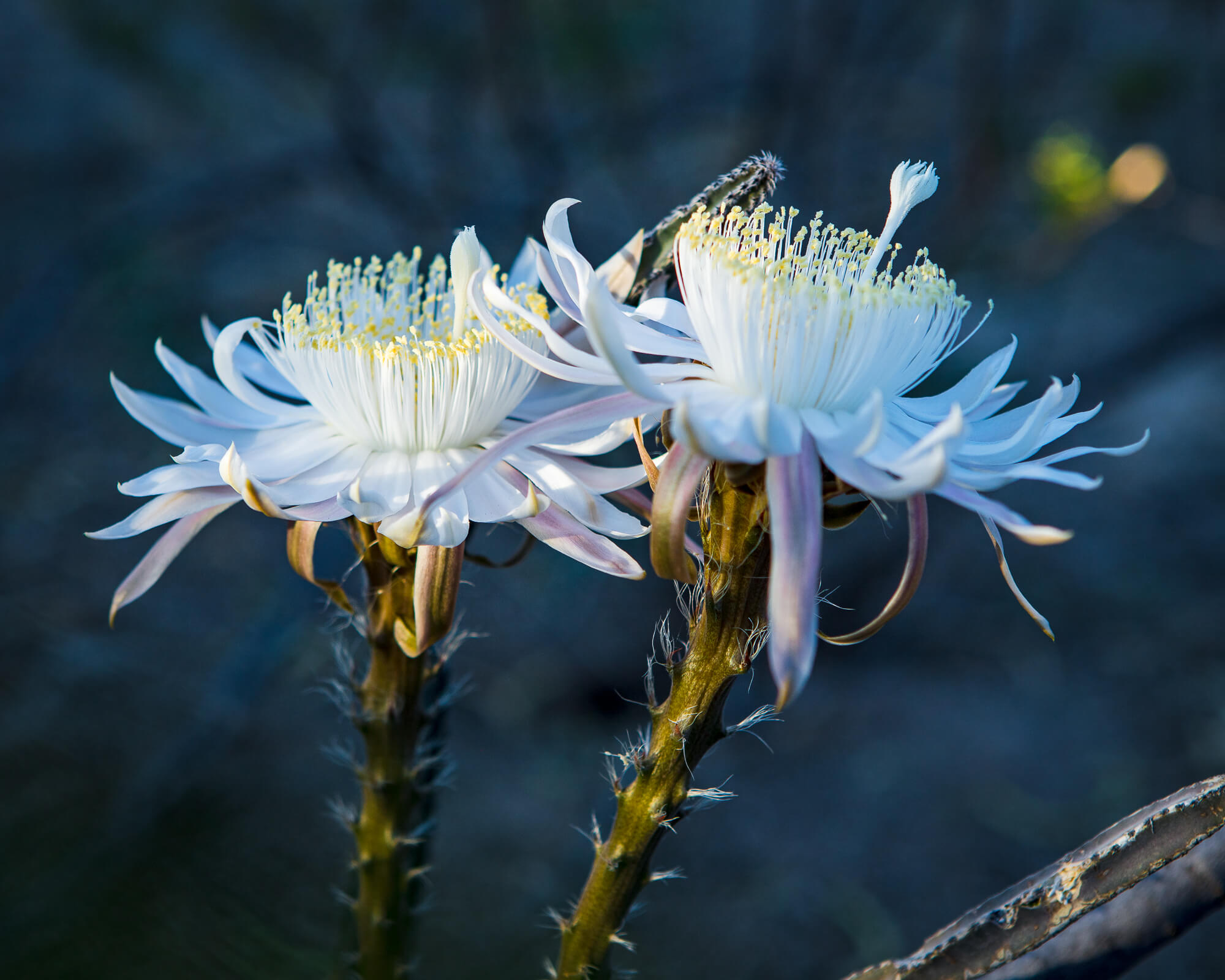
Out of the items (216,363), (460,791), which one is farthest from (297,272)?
(216,363)

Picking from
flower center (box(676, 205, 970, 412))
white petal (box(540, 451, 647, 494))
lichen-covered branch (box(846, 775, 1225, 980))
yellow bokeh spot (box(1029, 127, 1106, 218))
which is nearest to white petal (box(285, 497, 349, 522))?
white petal (box(540, 451, 647, 494))

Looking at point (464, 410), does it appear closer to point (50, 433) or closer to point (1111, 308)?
point (50, 433)

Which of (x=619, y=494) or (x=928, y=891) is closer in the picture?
(x=619, y=494)

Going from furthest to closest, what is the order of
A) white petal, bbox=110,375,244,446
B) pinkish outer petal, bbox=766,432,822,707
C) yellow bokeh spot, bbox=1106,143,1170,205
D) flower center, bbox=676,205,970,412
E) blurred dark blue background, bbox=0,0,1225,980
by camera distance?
yellow bokeh spot, bbox=1106,143,1170,205
blurred dark blue background, bbox=0,0,1225,980
white petal, bbox=110,375,244,446
flower center, bbox=676,205,970,412
pinkish outer petal, bbox=766,432,822,707

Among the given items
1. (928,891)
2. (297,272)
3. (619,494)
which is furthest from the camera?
(297,272)

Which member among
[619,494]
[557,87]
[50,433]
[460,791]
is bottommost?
[619,494]

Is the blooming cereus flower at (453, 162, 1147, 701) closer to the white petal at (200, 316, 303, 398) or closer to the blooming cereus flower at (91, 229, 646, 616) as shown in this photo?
the blooming cereus flower at (91, 229, 646, 616)
